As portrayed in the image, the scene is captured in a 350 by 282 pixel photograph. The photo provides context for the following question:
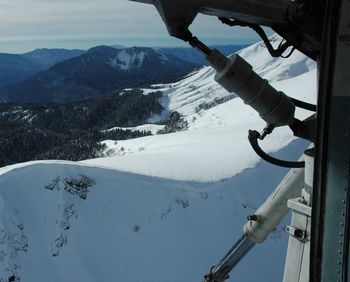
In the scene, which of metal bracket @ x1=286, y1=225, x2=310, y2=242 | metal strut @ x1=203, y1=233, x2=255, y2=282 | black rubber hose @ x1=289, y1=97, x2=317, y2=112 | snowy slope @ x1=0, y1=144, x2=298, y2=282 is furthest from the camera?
snowy slope @ x1=0, y1=144, x2=298, y2=282

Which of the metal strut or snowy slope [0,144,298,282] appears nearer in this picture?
the metal strut

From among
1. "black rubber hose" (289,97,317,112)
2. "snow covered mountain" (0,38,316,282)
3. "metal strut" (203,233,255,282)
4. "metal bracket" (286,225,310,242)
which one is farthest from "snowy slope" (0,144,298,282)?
"black rubber hose" (289,97,317,112)

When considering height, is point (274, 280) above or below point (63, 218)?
below

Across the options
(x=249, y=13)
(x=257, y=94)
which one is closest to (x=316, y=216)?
(x=257, y=94)

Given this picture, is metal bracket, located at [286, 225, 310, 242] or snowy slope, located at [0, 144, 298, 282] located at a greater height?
metal bracket, located at [286, 225, 310, 242]

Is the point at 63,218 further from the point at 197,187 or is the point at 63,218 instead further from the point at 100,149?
the point at 100,149

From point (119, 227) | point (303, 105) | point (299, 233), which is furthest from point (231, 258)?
point (119, 227)

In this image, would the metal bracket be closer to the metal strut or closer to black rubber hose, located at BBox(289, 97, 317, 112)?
the metal strut

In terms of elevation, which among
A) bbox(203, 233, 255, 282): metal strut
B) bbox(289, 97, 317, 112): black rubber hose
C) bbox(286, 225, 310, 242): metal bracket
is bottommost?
bbox(203, 233, 255, 282): metal strut

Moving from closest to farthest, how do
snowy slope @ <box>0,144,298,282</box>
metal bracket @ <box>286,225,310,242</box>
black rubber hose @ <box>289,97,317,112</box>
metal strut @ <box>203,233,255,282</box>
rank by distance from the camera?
1. metal bracket @ <box>286,225,310,242</box>
2. black rubber hose @ <box>289,97,317,112</box>
3. metal strut @ <box>203,233,255,282</box>
4. snowy slope @ <box>0,144,298,282</box>

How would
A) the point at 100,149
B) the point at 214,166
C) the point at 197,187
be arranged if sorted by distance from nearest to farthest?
1. the point at 197,187
2. the point at 214,166
3. the point at 100,149

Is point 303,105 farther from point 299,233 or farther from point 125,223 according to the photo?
point 125,223
